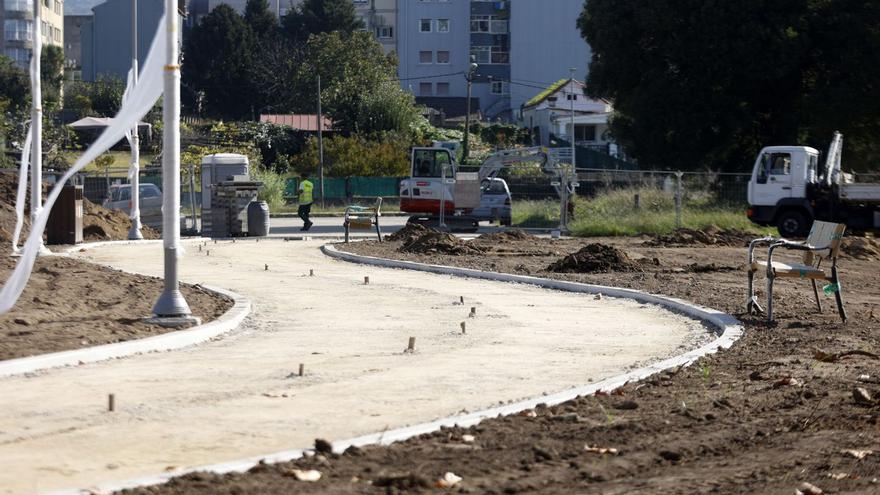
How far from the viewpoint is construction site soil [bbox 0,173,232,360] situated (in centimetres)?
1106

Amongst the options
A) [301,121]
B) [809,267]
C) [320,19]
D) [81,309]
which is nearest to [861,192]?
[809,267]

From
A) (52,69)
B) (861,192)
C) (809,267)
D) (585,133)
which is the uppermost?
(52,69)

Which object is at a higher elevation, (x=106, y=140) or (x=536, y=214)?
(x=106, y=140)

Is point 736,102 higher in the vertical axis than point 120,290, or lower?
higher

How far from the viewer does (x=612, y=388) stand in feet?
29.8

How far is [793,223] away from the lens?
3606 centimetres

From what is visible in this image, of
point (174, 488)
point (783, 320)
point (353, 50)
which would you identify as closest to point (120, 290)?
point (783, 320)

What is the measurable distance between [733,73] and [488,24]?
53.5 metres

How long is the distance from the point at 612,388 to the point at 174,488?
413cm

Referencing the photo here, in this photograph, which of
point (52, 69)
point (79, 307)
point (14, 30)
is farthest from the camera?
point (14, 30)

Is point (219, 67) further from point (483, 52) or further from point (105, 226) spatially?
point (105, 226)

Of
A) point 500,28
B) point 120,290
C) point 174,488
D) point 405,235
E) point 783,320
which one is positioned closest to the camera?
point 174,488

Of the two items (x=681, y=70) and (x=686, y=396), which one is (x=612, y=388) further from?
(x=681, y=70)

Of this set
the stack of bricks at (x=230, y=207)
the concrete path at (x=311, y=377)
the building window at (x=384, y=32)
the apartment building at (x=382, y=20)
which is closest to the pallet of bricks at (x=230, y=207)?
the stack of bricks at (x=230, y=207)
